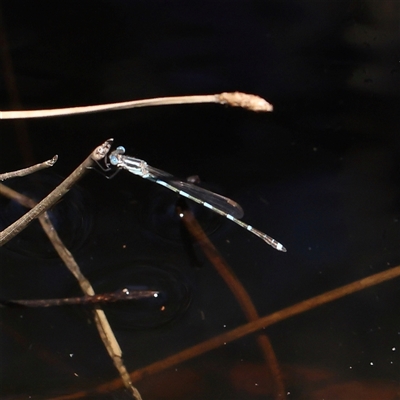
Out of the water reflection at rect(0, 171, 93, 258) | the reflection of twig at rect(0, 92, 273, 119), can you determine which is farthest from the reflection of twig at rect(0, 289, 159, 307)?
the reflection of twig at rect(0, 92, 273, 119)

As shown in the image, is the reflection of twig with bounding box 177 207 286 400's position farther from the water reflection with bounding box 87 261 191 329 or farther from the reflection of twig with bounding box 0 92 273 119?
the reflection of twig with bounding box 0 92 273 119

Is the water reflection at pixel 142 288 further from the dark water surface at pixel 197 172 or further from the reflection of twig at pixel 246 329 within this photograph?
the reflection of twig at pixel 246 329

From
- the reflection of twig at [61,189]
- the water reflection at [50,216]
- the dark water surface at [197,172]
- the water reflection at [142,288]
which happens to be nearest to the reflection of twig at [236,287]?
the dark water surface at [197,172]

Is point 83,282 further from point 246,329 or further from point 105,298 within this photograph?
point 246,329

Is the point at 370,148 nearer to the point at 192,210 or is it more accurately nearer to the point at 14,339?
the point at 192,210

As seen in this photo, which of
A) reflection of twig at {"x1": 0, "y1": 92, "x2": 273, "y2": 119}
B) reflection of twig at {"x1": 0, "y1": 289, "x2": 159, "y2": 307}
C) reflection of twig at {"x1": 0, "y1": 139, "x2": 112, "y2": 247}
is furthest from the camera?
reflection of twig at {"x1": 0, "y1": 289, "x2": 159, "y2": 307}

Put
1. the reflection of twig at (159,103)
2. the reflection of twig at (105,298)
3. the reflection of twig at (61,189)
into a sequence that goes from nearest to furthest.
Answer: the reflection of twig at (61,189) < the reflection of twig at (159,103) < the reflection of twig at (105,298)
